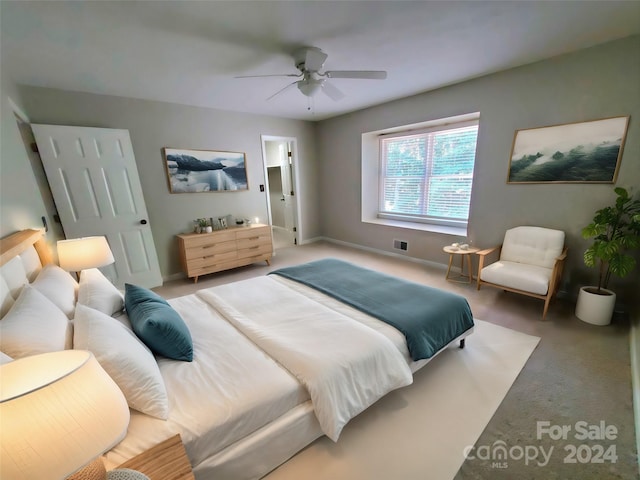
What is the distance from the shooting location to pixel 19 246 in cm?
137

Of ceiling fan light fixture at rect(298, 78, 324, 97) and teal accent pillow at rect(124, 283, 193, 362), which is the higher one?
ceiling fan light fixture at rect(298, 78, 324, 97)

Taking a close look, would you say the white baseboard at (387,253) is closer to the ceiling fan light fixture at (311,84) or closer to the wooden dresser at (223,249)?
the wooden dresser at (223,249)

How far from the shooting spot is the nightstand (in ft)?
2.81

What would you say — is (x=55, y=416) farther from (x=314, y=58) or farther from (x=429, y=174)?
(x=429, y=174)

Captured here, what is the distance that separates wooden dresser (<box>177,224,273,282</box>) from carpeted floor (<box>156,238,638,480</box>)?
3078 mm

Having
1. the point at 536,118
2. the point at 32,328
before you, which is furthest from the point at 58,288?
the point at 536,118

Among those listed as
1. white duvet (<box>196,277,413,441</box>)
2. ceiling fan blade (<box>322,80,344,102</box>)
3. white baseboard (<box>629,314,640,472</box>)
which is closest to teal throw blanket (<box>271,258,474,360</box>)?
white duvet (<box>196,277,413,441</box>)

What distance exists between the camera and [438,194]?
4129 millimetres

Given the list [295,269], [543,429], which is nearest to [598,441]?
[543,429]

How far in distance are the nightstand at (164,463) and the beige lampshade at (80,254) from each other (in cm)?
165

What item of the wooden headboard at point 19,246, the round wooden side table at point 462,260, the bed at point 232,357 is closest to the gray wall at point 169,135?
the wooden headboard at point 19,246

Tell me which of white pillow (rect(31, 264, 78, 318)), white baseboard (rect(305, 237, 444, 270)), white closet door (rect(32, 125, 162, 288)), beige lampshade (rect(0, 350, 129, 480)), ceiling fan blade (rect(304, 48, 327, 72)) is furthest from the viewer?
white baseboard (rect(305, 237, 444, 270))

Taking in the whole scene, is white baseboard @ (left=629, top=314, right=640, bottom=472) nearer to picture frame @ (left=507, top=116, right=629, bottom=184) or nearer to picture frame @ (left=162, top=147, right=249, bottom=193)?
picture frame @ (left=507, top=116, right=629, bottom=184)

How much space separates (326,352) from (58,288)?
1.63m
